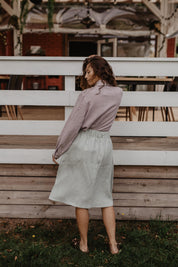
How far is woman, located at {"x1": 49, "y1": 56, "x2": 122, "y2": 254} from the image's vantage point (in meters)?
2.27

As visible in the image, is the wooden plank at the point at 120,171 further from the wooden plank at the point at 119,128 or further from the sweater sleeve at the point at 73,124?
the sweater sleeve at the point at 73,124

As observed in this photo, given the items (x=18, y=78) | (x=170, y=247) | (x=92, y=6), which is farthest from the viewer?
(x=92, y=6)

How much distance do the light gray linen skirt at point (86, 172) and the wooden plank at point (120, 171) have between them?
0.70m

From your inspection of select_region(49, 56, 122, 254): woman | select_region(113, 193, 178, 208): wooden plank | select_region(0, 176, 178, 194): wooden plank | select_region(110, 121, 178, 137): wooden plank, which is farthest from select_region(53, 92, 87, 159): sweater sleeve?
select_region(113, 193, 178, 208): wooden plank

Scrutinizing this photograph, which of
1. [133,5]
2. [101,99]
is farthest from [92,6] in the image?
[101,99]

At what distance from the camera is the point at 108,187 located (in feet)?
8.16

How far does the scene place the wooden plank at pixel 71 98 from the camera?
9.84 ft

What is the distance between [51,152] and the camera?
10.2ft

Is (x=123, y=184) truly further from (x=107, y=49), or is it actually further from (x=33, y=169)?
(x=107, y=49)

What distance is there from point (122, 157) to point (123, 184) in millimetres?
299

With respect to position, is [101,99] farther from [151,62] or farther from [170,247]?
[170,247]

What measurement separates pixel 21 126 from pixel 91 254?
1342 mm

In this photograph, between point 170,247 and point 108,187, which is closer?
point 108,187

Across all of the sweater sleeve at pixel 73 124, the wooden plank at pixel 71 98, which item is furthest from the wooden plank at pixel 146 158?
the sweater sleeve at pixel 73 124
